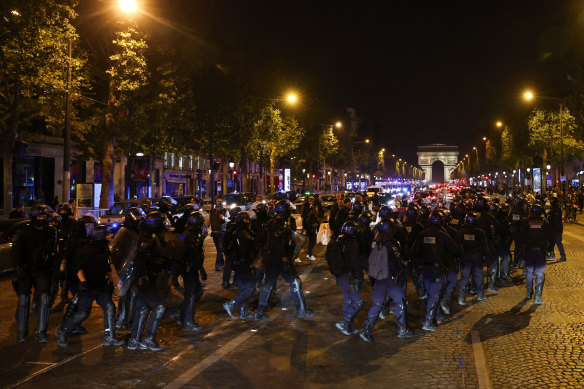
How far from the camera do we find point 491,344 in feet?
23.0

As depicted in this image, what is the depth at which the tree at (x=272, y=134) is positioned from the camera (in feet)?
146

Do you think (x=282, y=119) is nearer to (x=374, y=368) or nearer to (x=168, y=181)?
(x=168, y=181)

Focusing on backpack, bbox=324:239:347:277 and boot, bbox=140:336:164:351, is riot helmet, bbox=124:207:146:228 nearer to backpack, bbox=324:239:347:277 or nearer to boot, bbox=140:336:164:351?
boot, bbox=140:336:164:351

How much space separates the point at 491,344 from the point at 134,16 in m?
24.2

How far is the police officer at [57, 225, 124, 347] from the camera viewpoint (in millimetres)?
6918

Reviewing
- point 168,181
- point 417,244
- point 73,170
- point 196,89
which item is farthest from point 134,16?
point 168,181

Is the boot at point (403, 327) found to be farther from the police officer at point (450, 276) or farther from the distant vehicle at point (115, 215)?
the distant vehicle at point (115, 215)

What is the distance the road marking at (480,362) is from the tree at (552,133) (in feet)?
130

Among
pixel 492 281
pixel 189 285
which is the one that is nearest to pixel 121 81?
pixel 189 285

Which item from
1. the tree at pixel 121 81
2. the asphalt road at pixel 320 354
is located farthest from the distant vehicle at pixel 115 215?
the asphalt road at pixel 320 354

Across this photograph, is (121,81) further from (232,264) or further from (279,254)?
(279,254)

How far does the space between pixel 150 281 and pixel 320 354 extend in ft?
7.53

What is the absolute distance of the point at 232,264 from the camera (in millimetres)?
8539

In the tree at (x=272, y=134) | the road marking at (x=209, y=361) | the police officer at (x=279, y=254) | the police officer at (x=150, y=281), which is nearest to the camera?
the road marking at (x=209, y=361)
